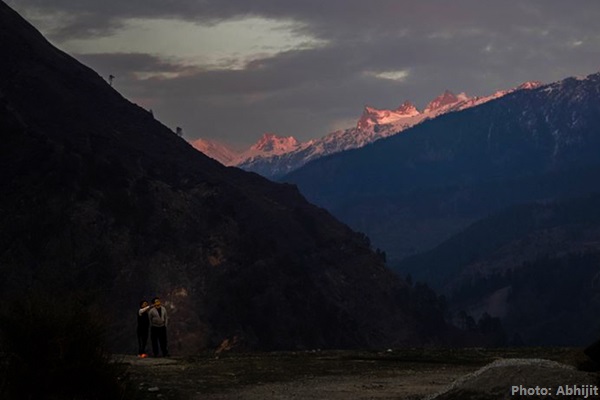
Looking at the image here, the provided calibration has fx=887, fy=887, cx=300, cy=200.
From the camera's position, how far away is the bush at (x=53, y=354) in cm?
1827

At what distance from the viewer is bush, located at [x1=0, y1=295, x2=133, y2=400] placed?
18.3 m

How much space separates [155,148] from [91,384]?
168942 millimetres

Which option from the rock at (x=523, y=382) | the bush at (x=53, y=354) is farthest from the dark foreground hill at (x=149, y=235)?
the rock at (x=523, y=382)

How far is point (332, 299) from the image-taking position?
177125 millimetres

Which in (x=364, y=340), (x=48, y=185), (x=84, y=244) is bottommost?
(x=364, y=340)

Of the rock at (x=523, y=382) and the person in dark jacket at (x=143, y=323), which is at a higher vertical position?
the person in dark jacket at (x=143, y=323)

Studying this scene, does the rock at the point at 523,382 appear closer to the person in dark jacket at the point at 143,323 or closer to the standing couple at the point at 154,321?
the standing couple at the point at 154,321

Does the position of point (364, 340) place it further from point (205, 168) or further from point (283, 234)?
point (205, 168)

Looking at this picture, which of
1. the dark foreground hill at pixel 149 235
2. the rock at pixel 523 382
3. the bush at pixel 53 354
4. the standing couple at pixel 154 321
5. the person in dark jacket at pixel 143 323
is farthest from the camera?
the dark foreground hill at pixel 149 235

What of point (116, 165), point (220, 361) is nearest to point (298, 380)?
point (220, 361)

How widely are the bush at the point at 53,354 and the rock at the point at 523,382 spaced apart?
23.7 ft

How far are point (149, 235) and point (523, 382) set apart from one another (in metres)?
136

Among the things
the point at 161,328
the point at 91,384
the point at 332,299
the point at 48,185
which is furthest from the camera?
the point at 332,299

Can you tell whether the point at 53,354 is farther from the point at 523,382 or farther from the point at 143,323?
the point at 143,323
